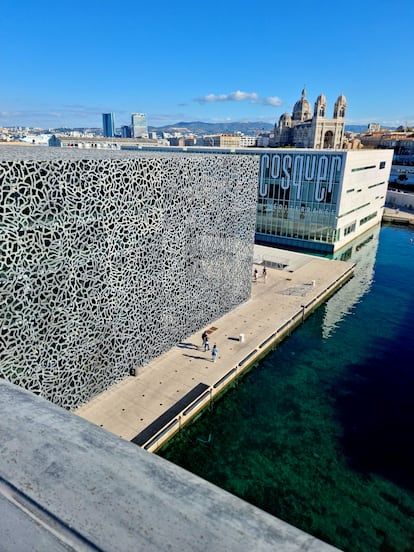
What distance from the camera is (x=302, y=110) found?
14062 centimetres

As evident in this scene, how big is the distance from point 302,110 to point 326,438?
475 feet

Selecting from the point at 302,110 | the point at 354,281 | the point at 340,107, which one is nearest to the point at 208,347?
the point at 354,281

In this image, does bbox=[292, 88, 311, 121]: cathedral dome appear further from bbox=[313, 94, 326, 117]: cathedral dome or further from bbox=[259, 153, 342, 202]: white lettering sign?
bbox=[259, 153, 342, 202]: white lettering sign

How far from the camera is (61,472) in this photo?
2.89m

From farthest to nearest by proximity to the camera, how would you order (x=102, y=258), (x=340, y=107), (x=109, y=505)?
(x=340, y=107) < (x=102, y=258) < (x=109, y=505)

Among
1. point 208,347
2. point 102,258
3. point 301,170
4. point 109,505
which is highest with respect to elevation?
point 109,505

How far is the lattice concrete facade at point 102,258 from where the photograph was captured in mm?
13453

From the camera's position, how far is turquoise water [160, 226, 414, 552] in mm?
13195

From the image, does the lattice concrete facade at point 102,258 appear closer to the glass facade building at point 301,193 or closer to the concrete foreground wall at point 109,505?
the concrete foreground wall at point 109,505

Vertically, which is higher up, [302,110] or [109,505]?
[302,110]

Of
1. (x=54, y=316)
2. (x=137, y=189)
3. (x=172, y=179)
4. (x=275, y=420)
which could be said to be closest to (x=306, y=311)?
(x=275, y=420)

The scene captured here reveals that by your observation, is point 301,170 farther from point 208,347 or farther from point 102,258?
point 102,258

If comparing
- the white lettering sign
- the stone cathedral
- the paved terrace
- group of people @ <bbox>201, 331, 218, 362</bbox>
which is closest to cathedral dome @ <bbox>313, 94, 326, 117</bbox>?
the stone cathedral

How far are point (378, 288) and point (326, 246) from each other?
11242mm
